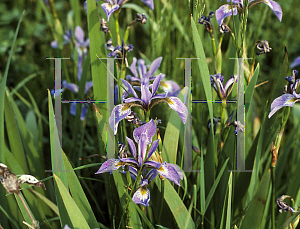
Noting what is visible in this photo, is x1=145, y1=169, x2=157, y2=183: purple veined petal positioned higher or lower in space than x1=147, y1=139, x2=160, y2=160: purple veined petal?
lower

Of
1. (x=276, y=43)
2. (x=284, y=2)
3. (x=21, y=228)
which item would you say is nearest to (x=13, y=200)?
(x=21, y=228)

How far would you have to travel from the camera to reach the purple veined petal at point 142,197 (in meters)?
0.66

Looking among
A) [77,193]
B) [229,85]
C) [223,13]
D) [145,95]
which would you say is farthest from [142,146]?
[223,13]

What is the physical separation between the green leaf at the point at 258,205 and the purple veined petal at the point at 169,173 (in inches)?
8.1

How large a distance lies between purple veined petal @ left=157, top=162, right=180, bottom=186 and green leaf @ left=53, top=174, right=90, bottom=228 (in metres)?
0.22

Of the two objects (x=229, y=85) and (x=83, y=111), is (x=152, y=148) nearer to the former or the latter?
(x=229, y=85)

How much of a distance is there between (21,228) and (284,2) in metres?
2.32

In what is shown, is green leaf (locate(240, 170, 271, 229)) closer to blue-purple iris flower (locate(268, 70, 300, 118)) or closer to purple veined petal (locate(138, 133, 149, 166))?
blue-purple iris flower (locate(268, 70, 300, 118))

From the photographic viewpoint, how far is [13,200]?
98 cm

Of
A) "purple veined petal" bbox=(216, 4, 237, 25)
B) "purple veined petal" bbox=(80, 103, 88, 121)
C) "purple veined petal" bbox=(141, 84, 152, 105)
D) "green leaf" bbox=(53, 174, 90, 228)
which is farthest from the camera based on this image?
"purple veined petal" bbox=(80, 103, 88, 121)

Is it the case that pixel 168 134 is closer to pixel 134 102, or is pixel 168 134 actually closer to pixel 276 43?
pixel 134 102

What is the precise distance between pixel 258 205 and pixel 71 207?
47 cm

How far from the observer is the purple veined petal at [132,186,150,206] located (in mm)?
661

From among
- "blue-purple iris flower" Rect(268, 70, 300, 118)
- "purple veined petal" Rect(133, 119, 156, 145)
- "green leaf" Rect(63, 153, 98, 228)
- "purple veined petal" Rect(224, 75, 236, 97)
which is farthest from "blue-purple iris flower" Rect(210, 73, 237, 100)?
"green leaf" Rect(63, 153, 98, 228)
